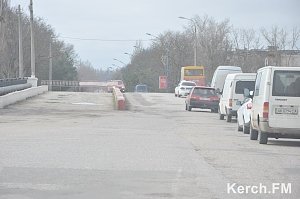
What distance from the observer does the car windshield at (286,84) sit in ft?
53.0

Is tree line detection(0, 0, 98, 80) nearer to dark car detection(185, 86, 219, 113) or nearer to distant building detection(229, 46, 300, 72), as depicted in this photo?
dark car detection(185, 86, 219, 113)

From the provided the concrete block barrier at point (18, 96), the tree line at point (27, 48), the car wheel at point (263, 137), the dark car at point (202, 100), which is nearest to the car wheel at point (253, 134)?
the car wheel at point (263, 137)

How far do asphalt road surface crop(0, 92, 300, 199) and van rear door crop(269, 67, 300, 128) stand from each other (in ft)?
2.24

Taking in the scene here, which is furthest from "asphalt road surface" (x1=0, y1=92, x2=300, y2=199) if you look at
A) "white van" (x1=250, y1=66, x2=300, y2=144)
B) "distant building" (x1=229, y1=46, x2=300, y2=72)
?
"distant building" (x1=229, y1=46, x2=300, y2=72)

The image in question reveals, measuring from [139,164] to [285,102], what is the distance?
5618 millimetres

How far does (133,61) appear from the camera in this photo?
456 feet

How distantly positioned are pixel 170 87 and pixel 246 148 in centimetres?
9017

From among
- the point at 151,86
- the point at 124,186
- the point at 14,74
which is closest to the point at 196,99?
the point at 124,186

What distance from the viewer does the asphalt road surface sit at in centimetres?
924

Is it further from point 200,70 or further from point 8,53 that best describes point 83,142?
point 200,70

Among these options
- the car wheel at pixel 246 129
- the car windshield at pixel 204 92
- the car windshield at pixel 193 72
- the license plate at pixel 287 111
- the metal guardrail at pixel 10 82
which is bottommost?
the car wheel at pixel 246 129

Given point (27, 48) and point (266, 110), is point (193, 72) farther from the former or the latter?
point (266, 110)

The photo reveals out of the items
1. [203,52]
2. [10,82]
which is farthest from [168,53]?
[10,82]

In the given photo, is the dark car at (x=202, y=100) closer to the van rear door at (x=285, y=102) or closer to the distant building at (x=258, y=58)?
the van rear door at (x=285, y=102)
